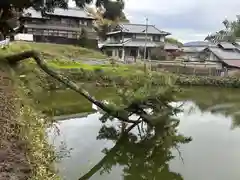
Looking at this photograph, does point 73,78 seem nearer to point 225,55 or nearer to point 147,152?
point 147,152

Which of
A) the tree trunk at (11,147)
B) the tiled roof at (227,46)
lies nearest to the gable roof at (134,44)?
the tiled roof at (227,46)

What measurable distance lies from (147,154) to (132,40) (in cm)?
3556

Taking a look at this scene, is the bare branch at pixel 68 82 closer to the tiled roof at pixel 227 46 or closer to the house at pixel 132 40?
the house at pixel 132 40

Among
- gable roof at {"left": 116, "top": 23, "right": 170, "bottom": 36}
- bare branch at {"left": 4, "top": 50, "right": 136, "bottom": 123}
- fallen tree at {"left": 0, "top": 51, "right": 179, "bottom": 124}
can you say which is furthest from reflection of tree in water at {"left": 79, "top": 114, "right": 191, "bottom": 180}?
gable roof at {"left": 116, "top": 23, "right": 170, "bottom": 36}

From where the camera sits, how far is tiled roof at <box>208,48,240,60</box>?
40347 millimetres

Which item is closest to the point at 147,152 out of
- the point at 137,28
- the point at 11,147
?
the point at 11,147

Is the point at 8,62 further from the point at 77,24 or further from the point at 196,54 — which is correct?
the point at 196,54

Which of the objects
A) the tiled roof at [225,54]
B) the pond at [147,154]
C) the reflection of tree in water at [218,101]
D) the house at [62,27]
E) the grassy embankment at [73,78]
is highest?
the house at [62,27]

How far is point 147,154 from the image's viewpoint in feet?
31.4

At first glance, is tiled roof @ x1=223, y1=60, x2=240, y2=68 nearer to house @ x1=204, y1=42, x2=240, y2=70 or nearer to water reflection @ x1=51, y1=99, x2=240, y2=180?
house @ x1=204, y1=42, x2=240, y2=70

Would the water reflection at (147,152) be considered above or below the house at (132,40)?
below

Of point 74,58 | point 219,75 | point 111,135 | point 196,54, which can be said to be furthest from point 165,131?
point 196,54

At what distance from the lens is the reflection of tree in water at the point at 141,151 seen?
8.20 metres

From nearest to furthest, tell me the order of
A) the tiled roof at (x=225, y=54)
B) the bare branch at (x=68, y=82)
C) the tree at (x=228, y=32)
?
the bare branch at (x=68, y=82) → the tiled roof at (x=225, y=54) → the tree at (x=228, y=32)
